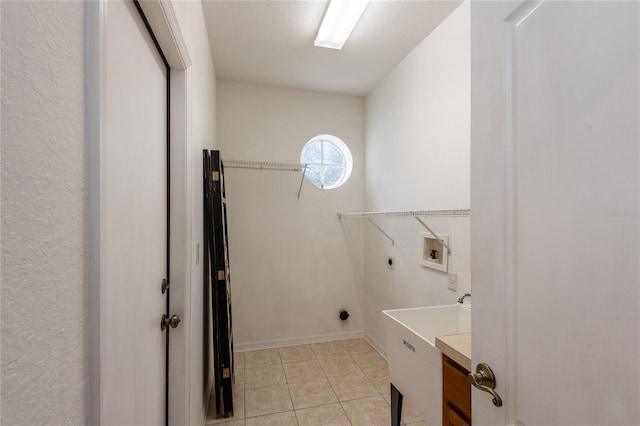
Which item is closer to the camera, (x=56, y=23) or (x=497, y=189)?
(x=56, y=23)

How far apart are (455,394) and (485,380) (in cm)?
41

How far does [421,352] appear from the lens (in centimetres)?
132

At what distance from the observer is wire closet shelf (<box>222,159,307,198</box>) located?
9.60 ft

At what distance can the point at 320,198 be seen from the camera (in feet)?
10.6

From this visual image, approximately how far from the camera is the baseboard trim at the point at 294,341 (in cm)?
298

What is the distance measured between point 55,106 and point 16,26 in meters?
0.10

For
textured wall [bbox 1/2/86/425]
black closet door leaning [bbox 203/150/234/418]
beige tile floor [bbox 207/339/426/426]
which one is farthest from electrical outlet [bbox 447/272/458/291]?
textured wall [bbox 1/2/86/425]

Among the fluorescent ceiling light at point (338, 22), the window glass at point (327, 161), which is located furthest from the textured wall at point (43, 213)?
the window glass at point (327, 161)

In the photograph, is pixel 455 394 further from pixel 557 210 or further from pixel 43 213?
pixel 43 213

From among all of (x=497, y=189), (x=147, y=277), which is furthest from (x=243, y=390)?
(x=497, y=189)

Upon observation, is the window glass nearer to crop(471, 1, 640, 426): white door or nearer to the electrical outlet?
the electrical outlet

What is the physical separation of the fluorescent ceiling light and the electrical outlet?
1.81m

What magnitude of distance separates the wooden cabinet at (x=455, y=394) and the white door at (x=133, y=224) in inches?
42.1

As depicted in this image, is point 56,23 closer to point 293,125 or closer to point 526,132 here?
point 526,132
